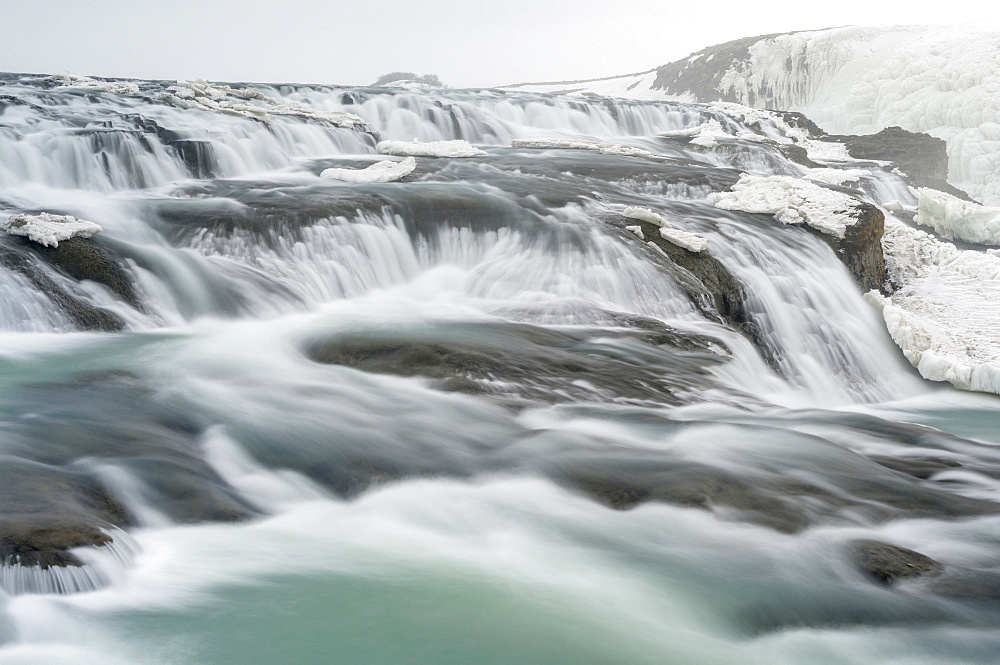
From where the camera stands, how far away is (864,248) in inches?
332

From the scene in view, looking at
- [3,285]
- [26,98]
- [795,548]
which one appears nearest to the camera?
[795,548]

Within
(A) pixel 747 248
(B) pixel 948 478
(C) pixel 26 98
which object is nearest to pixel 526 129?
(C) pixel 26 98

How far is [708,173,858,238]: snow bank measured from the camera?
27.7ft

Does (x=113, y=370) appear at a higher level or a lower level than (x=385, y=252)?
lower

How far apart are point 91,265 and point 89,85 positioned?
33.6 ft

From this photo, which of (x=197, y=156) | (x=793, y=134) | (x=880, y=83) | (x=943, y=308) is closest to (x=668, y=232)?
(x=943, y=308)

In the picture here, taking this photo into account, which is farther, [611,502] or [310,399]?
[310,399]

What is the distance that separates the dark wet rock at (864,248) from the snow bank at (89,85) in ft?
37.7

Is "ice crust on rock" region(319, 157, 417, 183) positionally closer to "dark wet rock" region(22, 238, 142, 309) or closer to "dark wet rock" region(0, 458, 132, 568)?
"dark wet rock" region(22, 238, 142, 309)

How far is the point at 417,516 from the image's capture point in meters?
3.34

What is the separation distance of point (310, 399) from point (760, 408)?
2562 mm

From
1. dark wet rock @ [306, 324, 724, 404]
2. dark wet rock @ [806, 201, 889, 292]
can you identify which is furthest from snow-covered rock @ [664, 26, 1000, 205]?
dark wet rock @ [306, 324, 724, 404]

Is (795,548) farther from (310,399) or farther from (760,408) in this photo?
(310,399)

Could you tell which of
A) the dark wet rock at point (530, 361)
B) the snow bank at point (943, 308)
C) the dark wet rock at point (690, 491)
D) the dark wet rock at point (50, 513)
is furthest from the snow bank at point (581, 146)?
the dark wet rock at point (50, 513)
